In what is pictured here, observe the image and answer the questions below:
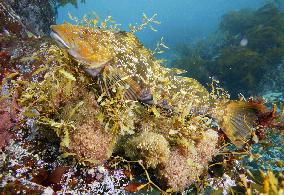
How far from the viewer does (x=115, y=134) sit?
3.06 meters

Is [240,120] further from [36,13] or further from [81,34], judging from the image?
[36,13]

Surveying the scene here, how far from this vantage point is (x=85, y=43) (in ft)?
10.2

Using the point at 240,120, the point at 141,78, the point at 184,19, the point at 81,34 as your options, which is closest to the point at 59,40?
the point at 81,34

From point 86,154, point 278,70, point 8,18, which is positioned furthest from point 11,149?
point 278,70

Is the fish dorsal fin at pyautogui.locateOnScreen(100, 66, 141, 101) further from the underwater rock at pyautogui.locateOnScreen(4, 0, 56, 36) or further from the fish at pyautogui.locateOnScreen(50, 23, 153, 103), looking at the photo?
the underwater rock at pyautogui.locateOnScreen(4, 0, 56, 36)

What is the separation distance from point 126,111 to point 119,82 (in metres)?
0.38

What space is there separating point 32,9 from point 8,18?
3215 mm

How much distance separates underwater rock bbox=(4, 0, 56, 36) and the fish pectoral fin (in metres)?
6.17

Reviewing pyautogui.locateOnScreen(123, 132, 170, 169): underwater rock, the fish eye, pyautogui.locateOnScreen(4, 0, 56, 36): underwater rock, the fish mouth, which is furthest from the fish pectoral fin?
pyautogui.locateOnScreen(4, 0, 56, 36): underwater rock

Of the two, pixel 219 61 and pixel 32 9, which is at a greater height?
pixel 219 61

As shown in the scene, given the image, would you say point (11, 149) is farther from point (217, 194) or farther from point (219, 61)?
point (219, 61)

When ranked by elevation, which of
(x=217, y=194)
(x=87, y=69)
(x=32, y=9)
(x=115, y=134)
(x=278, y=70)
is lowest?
(x=217, y=194)

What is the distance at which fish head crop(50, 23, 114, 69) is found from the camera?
9.72 ft

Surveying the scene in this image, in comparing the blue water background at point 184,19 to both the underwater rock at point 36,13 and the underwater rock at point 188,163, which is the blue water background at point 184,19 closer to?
the underwater rock at point 36,13
